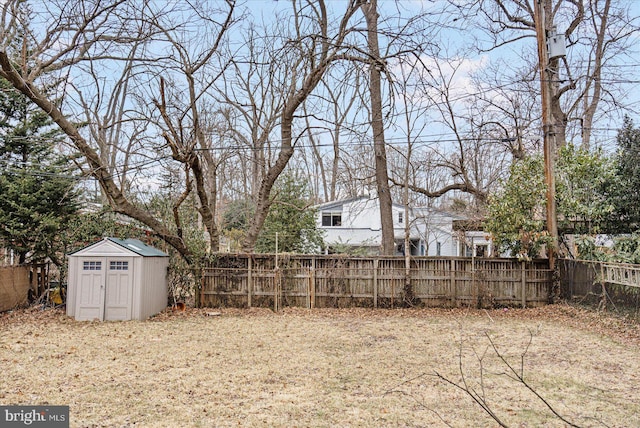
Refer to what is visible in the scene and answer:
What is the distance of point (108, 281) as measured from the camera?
9.31m

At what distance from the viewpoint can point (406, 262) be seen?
11.0 meters

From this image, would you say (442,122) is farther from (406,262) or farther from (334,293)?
(334,293)

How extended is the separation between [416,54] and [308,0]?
2.85 m

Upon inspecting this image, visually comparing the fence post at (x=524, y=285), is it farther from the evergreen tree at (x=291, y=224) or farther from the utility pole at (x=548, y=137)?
the evergreen tree at (x=291, y=224)

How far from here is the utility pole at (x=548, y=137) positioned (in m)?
10.7

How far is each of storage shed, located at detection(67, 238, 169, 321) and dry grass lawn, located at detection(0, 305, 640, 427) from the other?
1.24 ft

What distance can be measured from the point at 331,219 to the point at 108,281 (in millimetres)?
14139

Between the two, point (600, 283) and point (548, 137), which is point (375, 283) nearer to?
point (600, 283)

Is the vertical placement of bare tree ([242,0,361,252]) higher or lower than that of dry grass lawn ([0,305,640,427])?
higher

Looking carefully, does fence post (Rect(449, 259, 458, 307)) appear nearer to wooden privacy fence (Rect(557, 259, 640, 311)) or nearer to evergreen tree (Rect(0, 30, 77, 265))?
wooden privacy fence (Rect(557, 259, 640, 311))

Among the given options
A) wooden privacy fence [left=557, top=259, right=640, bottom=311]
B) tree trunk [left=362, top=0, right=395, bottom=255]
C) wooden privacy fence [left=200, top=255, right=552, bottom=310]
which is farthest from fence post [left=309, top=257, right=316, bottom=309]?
wooden privacy fence [left=557, top=259, right=640, bottom=311]

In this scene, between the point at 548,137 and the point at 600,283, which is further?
the point at 548,137

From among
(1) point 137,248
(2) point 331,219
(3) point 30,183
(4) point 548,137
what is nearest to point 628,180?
(4) point 548,137

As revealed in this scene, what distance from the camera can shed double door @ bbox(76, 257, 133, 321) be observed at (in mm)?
9234
